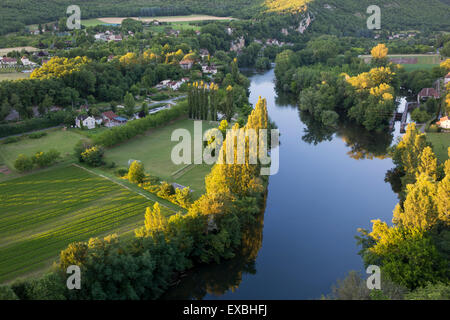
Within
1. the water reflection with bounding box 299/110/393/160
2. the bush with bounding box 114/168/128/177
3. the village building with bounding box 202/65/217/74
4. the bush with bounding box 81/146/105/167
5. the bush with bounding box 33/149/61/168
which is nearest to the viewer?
the bush with bounding box 114/168/128/177

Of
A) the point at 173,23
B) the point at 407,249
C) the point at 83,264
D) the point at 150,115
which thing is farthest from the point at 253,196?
the point at 173,23

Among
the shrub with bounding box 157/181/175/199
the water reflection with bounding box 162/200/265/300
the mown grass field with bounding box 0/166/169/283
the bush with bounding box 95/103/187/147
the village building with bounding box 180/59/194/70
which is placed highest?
the village building with bounding box 180/59/194/70

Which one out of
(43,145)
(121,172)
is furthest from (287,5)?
(121,172)

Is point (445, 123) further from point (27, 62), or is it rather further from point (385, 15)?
point (385, 15)

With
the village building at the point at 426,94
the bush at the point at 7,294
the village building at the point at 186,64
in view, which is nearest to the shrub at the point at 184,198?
the bush at the point at 7,294

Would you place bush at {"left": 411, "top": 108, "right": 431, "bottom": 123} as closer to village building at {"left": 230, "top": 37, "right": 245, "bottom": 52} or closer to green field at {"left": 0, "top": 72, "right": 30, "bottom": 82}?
green field at {"left": 0, "top": 72, "right": 30, "bottom": 82}

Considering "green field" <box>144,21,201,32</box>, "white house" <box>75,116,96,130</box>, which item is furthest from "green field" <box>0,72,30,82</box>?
"green field" <box>144,21,201,32</box>

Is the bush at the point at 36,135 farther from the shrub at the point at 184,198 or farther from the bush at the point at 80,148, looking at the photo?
the shrub at the point at 184,198

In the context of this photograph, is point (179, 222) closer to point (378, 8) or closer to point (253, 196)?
point (253, 196)
